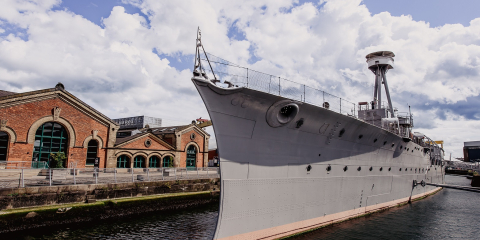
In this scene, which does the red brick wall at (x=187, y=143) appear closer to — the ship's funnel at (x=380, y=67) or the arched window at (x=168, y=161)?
the arched window at (x=168, y=161)

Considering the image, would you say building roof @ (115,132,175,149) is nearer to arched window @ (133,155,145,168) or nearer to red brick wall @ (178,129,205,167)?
red brick wall @ (178,129,205,167)

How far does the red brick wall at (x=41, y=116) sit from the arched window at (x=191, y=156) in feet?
36.6

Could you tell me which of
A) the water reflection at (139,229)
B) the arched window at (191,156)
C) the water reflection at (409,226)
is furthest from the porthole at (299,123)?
the arched window at (191,156)

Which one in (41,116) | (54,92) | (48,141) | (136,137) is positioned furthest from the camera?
(136,137)

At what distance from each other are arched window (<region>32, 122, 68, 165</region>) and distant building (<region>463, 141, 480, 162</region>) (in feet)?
380

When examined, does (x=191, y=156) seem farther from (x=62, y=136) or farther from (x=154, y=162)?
(x=62, y=136)

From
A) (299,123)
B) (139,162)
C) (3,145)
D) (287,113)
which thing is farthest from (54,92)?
(299,123)

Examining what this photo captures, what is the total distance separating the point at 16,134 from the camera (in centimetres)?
1972

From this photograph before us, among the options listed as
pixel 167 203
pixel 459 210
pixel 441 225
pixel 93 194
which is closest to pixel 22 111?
pixel 93 194

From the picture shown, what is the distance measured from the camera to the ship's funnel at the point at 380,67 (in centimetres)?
2218

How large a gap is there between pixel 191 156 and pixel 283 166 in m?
26.1

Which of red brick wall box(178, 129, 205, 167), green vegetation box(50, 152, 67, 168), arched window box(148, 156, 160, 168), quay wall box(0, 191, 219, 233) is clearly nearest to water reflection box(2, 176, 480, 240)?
quay wall box(0, 191, 219, 233)

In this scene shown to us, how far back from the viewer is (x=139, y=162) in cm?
2895

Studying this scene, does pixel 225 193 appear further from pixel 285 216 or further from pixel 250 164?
pixel 285 216
